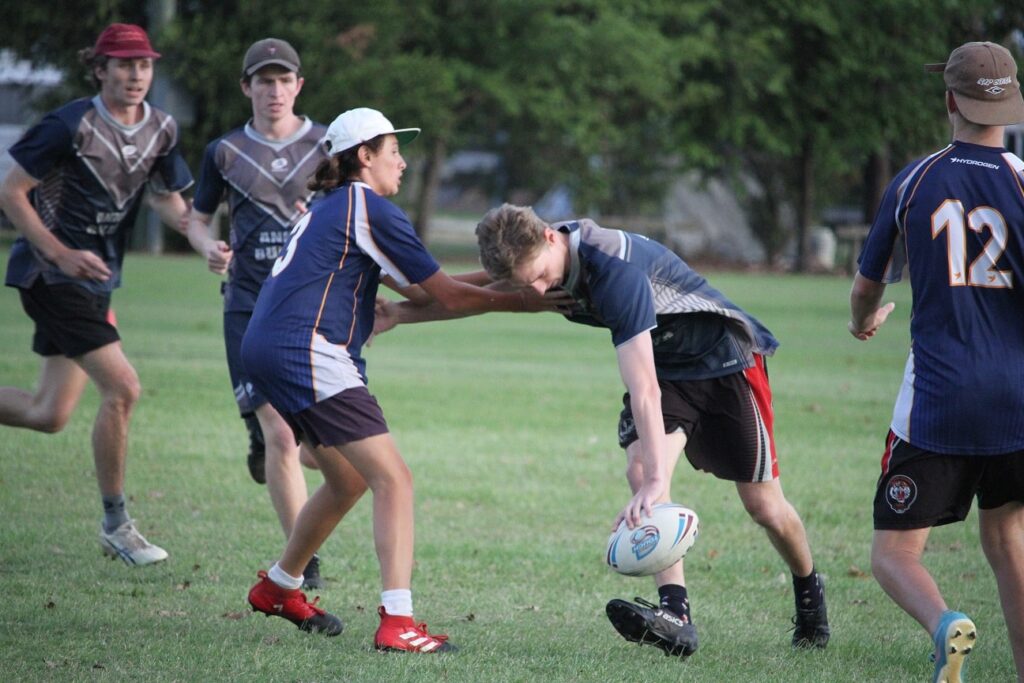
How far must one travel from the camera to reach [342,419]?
5.40 m

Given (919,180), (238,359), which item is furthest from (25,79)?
(919,180)

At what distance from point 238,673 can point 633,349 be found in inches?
72.7

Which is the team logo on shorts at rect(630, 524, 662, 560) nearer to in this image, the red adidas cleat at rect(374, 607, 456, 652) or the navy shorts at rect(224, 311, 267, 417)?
the red adidas cleat at rect(374, 607, 456, 652)

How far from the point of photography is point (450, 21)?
40.7 metres

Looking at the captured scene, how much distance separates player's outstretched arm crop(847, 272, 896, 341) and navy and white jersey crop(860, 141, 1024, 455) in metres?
0.30

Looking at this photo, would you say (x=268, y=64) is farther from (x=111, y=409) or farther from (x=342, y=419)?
(x=342, y=419)

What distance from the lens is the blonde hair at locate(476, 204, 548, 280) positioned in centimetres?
504

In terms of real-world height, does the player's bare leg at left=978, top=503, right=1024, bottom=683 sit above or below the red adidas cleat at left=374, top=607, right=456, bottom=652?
above

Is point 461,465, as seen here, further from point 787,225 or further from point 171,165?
point 787,225

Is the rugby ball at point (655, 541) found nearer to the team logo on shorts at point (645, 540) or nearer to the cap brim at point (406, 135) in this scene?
the team logo on shorts at point (645, 540)

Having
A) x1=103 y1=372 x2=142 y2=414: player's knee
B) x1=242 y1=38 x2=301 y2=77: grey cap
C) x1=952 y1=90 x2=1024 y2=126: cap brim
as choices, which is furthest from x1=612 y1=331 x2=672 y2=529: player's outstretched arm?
x1=103 y1=372 x2=142 y2=414: player's knee

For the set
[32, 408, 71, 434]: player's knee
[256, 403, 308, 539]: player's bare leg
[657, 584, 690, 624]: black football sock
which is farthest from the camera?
[32, 408, 71, 434]: player's knee

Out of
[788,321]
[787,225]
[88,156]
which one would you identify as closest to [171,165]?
[88,156]

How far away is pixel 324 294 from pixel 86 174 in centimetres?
252
